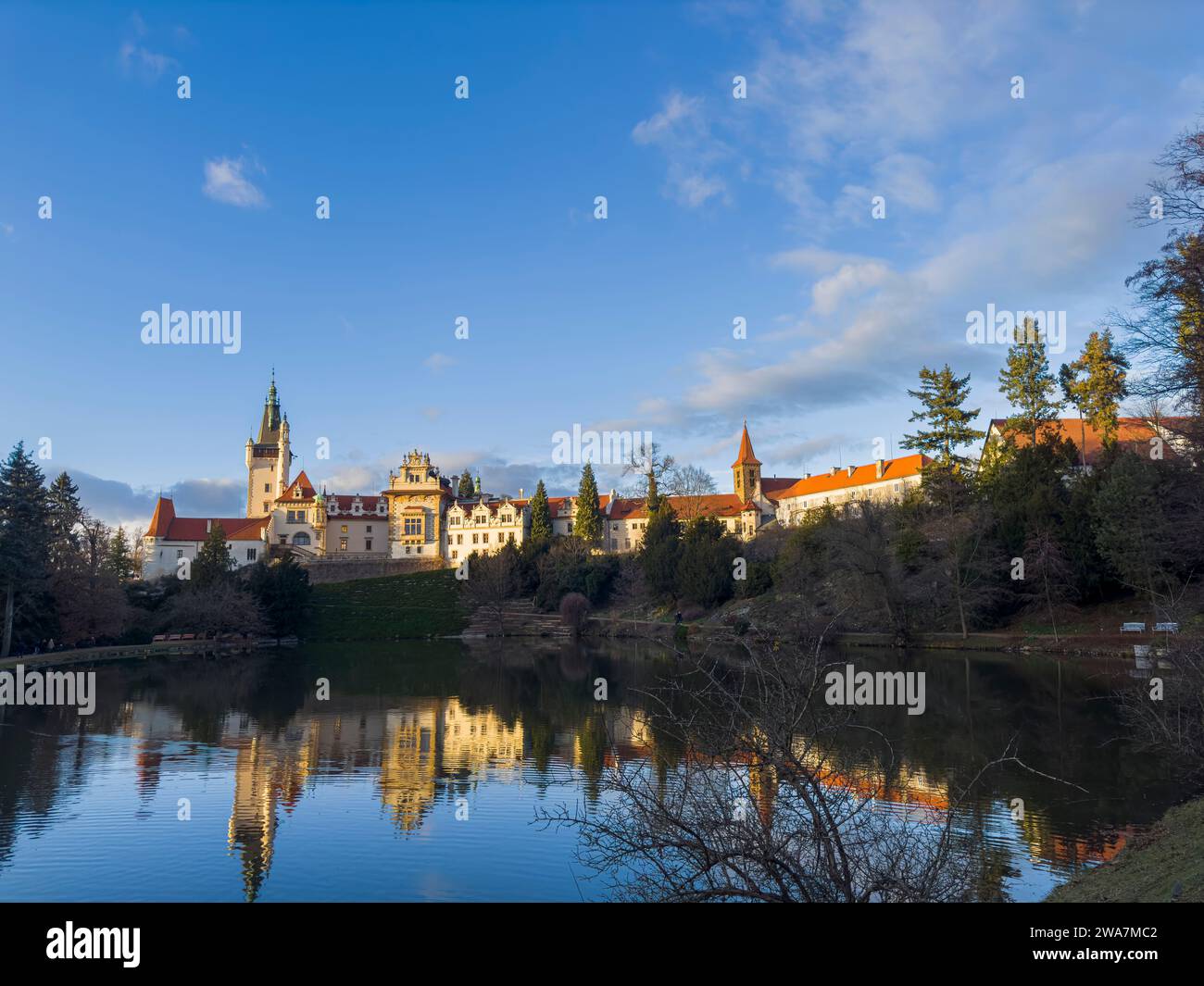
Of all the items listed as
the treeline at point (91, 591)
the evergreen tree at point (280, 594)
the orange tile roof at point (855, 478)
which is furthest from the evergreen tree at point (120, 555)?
the orange tile roof at point (855, 478)

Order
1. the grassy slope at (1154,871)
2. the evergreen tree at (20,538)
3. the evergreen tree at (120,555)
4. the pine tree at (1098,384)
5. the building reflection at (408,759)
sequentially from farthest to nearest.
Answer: the evergreen tree at (120,555)
the pine tree at (1098,384)
the evergreen tree at (20,538)
the building reflection at (408,759)
the grassy slope at (1154,871)

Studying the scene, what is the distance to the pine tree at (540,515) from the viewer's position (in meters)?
72.1

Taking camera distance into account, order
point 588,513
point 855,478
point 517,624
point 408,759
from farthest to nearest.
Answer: point 855,478, point 588,513, point 517,624, point 408,759

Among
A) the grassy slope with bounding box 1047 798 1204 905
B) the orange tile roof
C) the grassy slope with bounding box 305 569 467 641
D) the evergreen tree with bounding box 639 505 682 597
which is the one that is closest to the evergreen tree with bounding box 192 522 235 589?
the grassy slope with bounding box 305 569 467 641

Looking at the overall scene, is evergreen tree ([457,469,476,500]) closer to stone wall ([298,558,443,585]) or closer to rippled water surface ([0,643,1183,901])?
stone wall ([298,558,443,585])

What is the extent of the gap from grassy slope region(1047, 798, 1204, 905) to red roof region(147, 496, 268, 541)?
75.9 m

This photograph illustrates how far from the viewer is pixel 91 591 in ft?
128

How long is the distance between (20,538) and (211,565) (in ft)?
57.6

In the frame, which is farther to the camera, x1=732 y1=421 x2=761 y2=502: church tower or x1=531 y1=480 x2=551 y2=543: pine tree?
x1=732 y1=421 x2=761 y2=502: church tower

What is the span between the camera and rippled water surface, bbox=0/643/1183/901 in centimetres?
1026

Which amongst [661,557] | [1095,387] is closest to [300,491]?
[661,557]

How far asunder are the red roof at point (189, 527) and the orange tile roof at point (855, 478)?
52.8 metres

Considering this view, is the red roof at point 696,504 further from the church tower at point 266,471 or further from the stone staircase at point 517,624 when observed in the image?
the church tower at point 266,471

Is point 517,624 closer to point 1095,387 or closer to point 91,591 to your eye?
point 91,591
